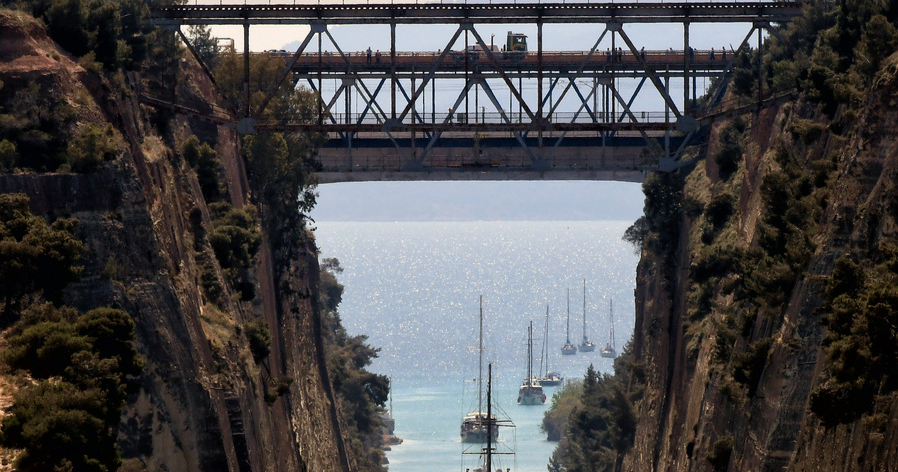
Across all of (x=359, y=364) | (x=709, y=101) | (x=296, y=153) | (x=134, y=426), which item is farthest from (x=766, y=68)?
(x=359, y=364)

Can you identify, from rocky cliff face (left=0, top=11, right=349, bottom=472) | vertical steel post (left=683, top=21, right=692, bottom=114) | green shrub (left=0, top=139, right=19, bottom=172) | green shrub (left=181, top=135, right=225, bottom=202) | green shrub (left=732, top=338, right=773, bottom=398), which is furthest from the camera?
green shrub (left=181, top=135, right=225, bottom=202)

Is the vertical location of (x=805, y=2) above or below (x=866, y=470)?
above

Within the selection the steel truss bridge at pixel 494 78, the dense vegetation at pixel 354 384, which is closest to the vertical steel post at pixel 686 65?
the steel truss bridge at pixel 494 78

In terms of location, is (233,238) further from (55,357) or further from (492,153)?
(492,153)

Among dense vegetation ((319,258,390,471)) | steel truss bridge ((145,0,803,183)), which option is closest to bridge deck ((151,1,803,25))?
steel truss bridge ((145,0,803,183))

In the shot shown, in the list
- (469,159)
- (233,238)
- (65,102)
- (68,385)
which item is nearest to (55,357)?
(68,385)

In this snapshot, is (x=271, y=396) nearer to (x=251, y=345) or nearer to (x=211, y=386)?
(x=251, y=345)

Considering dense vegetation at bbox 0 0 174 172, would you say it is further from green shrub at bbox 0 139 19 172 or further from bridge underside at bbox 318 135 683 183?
bridge underside at bbox 318 135 683 183

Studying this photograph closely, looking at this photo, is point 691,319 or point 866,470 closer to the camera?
point 866,470
